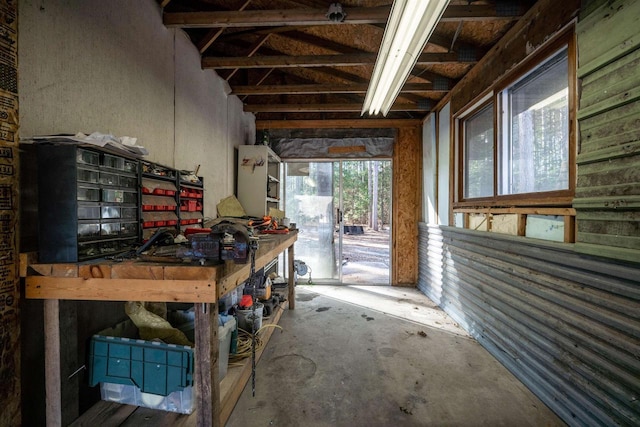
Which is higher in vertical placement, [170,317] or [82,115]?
[82,115]

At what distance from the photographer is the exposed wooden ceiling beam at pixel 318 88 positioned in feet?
10.8

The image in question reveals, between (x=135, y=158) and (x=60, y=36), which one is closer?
(x=60, y=36)

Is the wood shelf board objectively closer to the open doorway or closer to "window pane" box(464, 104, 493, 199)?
"window pane" box(464, 104, 493, 199)

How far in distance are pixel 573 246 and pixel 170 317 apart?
8.40 feet

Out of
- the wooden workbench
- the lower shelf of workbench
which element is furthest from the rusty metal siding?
the lower shelf of workbench

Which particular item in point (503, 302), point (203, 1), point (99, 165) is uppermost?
point (203, 1)

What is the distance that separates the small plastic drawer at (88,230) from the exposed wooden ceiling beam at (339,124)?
3.66 m

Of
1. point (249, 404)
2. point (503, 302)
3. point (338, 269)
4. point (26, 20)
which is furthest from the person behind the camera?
point (338, 269)

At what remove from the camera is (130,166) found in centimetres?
148

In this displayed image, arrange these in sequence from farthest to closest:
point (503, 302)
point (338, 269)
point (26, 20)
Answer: point (338, 269)
point (503, 302)
point (26, 20)

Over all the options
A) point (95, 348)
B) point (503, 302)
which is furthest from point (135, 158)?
point (503, 302)

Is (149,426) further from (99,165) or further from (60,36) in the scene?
(60,36)

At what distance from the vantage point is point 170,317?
1.89 meters

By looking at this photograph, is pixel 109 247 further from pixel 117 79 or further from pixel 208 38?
pixel 208 38
